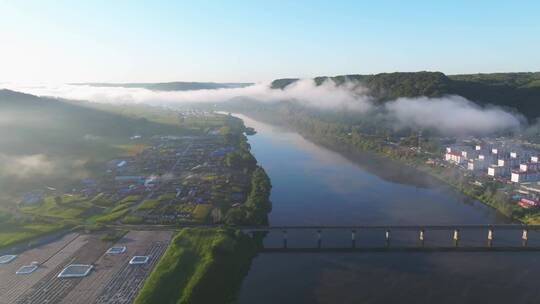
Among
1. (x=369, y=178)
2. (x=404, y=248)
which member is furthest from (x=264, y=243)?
(x=369, y=178)

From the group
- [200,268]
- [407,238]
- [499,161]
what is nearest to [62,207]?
[200,268]

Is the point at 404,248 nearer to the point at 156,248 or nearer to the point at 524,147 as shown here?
the point at 156,248

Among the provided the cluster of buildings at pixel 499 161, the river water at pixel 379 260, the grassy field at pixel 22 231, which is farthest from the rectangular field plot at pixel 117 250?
the cluster of buildings at pixel 499 161

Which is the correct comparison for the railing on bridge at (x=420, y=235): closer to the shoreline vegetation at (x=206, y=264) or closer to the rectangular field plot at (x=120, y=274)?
the shoreline vegetation at (x=206, y=264)

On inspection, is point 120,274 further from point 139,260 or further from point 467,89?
point 467,89

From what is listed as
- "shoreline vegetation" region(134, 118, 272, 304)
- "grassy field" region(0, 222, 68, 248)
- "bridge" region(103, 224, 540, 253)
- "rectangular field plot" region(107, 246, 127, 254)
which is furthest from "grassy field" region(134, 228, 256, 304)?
"grassy field" region(0, 222, 68, 248)

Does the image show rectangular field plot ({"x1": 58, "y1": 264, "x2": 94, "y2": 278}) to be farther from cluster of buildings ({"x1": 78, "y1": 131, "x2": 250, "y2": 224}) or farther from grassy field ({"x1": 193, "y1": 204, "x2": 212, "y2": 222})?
grassy field ({"x1": 193, "y1": 204, "x2": 212, "y2": 222})
